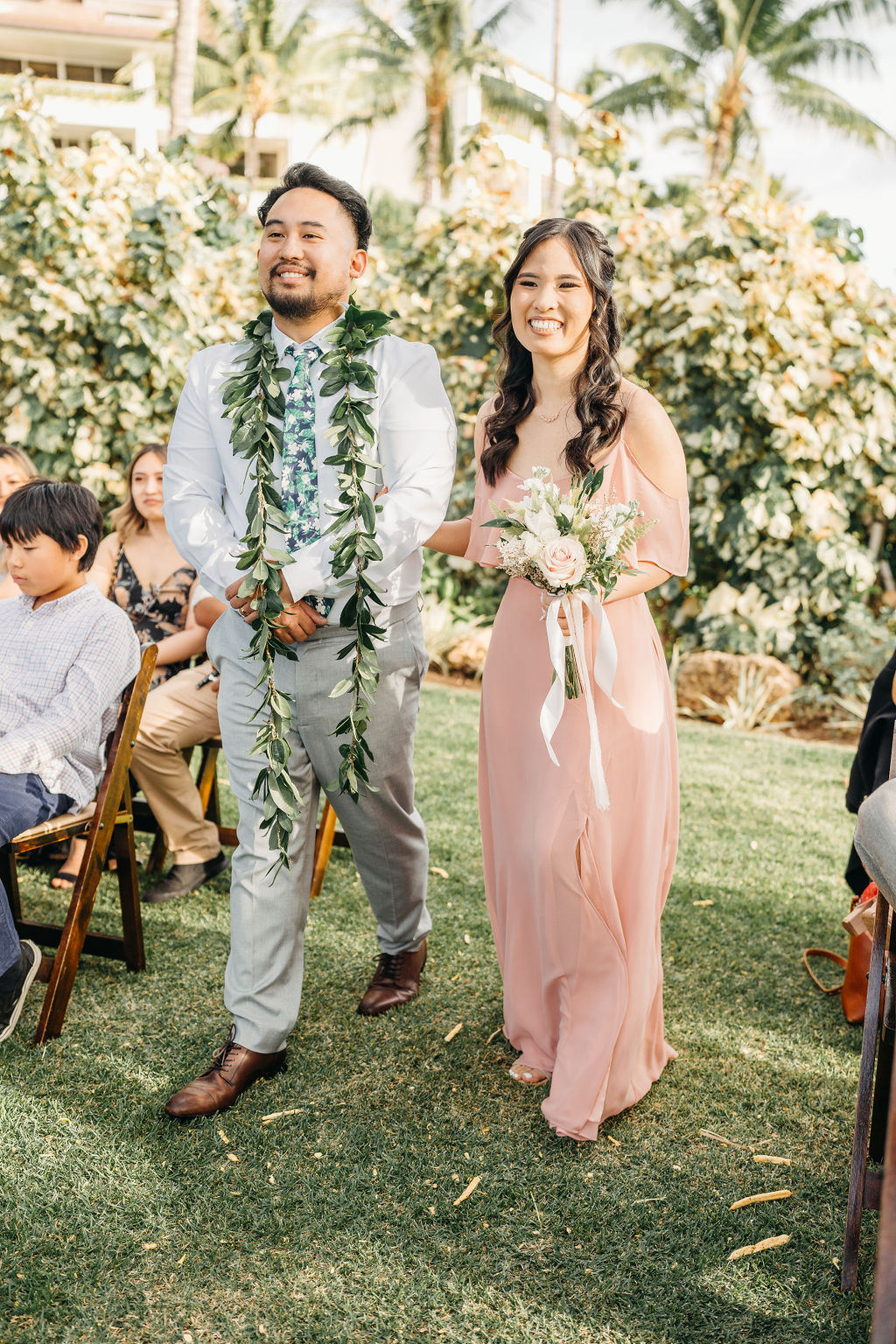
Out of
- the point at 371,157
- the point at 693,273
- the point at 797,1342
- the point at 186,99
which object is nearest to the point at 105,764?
the point at 797,1342

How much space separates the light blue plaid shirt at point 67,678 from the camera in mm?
3459

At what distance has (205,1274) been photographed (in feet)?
7.74

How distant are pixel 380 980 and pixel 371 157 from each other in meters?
45.3

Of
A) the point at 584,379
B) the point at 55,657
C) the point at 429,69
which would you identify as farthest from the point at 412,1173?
the point at 429,69

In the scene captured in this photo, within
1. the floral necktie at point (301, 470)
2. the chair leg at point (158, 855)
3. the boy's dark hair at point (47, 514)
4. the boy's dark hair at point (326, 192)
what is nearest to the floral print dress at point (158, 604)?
the chair leg at point (158, 855)

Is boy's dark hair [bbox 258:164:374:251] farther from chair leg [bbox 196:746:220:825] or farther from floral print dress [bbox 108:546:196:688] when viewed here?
chair leg [bbox 196:746:220:825]

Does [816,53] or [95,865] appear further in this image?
[816,53]

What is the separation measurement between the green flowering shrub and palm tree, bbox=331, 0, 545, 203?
Answer: 23.4 m

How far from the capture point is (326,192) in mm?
3055

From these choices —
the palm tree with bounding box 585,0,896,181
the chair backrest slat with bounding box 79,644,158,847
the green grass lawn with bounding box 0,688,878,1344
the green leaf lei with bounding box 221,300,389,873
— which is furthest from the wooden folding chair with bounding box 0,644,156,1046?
the palm tree with bounding box 585,0,896,181

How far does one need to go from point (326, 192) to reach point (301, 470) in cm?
78

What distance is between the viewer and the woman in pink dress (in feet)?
9.59

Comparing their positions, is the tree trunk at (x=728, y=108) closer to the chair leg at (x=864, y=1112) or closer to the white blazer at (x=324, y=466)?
the white blazer at (x=324, y=466)

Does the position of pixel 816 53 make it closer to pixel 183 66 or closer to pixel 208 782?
pixel 183 66
